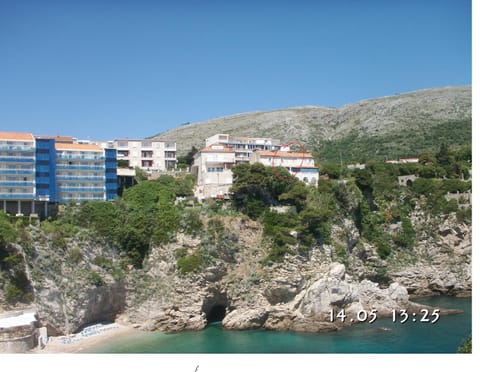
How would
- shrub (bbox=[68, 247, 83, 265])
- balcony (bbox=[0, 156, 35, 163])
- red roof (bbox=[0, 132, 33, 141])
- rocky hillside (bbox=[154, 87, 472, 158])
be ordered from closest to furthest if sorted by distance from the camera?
shrub (bbox=[68, 247, 83, 265]), balcony (bbox=[0, 156, 35, 163]), red roof (bbox=[0, 132, 33, 141]), rocky hillside (bbox=[154, 87, 472, 158])

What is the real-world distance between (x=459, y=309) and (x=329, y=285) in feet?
11.1

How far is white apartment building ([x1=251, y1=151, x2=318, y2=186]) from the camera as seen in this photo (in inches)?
682

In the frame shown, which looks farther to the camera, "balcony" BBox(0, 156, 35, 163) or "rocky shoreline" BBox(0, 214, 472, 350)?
"balcony" BBox(0, 156, 35, 163)

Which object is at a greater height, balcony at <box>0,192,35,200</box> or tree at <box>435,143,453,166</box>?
tree at <box>435,143,453,166</box>

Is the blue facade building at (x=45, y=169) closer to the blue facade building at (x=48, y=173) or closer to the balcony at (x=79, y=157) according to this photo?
the blue facade building at (x=48, y=173)

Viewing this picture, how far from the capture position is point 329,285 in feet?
44.5

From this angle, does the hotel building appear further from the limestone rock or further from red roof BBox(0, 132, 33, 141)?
red roof BBox(0, 132, 33, 141)

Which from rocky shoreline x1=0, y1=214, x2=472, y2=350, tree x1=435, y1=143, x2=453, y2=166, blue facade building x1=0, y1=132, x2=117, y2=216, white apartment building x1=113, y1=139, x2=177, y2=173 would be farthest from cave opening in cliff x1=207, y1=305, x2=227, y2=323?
tree x1=435, y1=143, x2=453, y2=166

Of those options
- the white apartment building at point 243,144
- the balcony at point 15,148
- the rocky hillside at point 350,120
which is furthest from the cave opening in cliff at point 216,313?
the rocky hillside at point 350,120

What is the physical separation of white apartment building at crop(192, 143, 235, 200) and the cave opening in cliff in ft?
10.6

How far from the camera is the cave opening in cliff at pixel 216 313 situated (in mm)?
14333

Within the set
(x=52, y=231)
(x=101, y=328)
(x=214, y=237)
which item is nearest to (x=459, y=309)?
(x=214, y=237)

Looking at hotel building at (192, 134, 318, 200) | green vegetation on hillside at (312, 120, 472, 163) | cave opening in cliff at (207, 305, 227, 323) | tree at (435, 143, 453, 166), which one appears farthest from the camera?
green vegetation on hillside at (312, 120, 472, 163)

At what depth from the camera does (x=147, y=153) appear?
2094 centimetres
